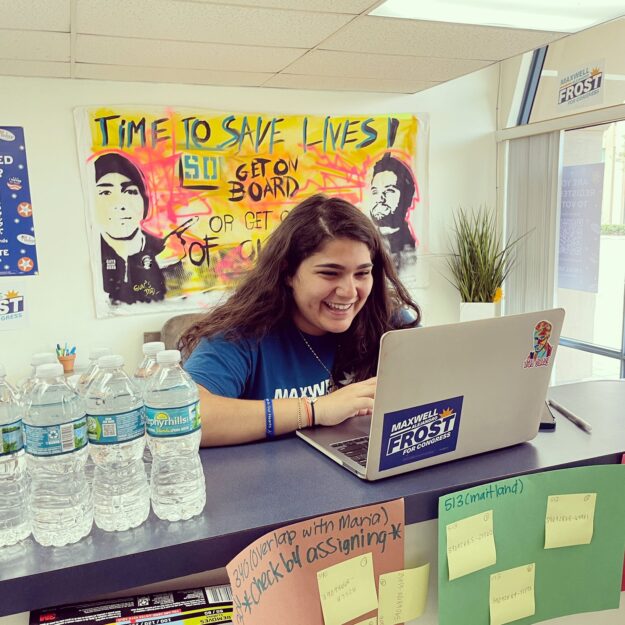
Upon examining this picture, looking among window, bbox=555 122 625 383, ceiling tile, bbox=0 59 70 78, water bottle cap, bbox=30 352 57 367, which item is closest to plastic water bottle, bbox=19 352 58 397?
water bottle cap, bbox=30 352 57 367

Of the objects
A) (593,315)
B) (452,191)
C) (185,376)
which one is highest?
(452,191)

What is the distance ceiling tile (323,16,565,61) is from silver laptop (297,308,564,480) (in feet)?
6.20

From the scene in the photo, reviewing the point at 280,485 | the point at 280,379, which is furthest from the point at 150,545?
the point at 280,379

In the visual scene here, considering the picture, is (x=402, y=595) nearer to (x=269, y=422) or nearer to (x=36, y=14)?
(x=269, y=422)

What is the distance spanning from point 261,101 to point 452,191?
149 centimetres

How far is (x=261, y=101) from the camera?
12.4ft

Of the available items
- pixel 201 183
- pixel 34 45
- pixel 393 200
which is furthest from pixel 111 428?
pixel 393 200

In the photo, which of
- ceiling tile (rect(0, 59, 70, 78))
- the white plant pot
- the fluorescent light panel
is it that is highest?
the fluorescent light panel

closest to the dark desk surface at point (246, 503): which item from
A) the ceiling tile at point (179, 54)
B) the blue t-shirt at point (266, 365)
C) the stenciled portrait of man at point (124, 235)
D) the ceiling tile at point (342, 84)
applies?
the blue t-shirt at point (266, 365)

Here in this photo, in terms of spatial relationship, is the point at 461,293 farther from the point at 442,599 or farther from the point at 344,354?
the point at 442,599

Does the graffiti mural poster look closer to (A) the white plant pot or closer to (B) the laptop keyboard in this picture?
(A) the white plant pot

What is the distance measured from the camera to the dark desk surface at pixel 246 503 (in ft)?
2.47

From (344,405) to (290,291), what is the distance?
505 mm

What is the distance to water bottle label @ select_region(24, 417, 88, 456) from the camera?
779 mm
